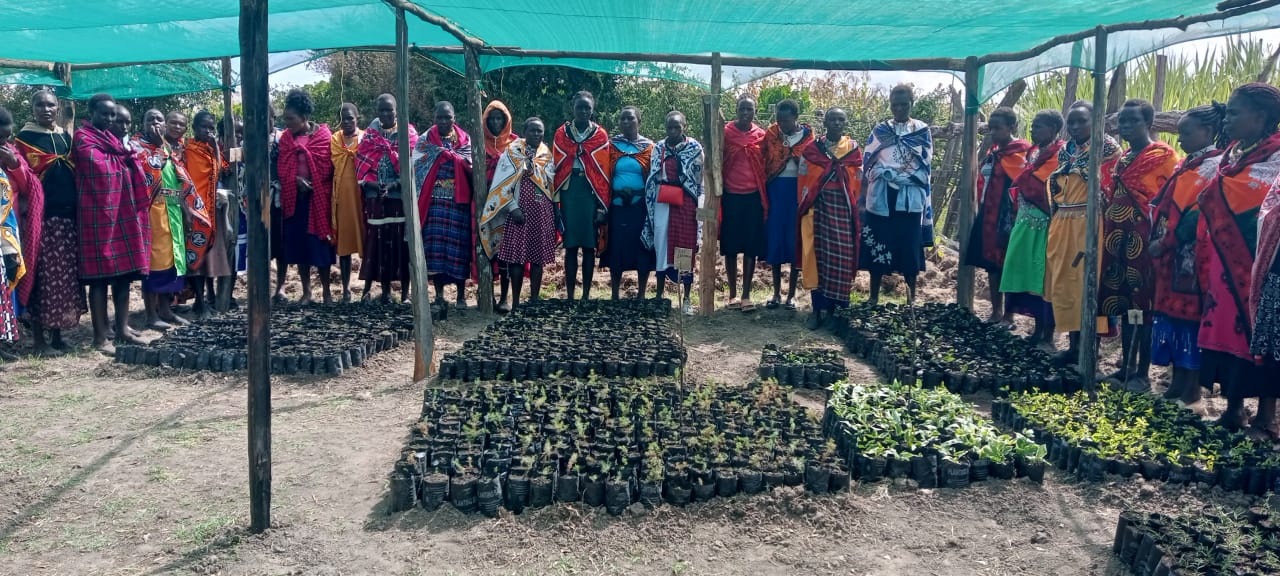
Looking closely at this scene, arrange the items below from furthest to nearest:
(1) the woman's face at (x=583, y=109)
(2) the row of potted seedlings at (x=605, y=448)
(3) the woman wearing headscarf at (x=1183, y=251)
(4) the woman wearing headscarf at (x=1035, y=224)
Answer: (1) the woman's face at (x=583, y=109) → (4) the woman wearing headscarf at (x=1035, y=224) → (3) the woman wearing headscarf at (x=1183, y=251) → (2) the row of potted seedlings at (x=605, y=448)

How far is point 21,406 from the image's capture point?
16.8 ft

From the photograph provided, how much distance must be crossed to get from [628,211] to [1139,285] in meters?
4.05

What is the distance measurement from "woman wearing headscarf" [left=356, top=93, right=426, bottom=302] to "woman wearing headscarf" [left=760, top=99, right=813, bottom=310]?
3228mm

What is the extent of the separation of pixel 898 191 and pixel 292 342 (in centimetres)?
507

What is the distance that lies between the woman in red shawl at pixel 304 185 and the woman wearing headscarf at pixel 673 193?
295cm

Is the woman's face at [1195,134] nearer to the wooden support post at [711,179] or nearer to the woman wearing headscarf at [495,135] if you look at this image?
the wooden support post at [711,179]

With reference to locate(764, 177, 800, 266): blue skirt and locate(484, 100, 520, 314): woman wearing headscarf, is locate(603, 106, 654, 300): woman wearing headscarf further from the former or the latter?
locate(764, 177, 800, 266): blue skirt

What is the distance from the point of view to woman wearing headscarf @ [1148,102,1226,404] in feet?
16.0

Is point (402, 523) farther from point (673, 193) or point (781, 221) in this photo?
point (781, 221)

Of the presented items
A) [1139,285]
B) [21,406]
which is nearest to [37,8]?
[21,406]

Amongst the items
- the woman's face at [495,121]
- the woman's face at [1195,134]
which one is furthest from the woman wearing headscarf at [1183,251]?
the woman's face at [495,121]

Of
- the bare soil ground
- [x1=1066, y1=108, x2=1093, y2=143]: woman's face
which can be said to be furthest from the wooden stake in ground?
the bare soil ground

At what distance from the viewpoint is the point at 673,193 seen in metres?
7.45

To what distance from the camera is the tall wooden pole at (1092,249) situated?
5.30 m
